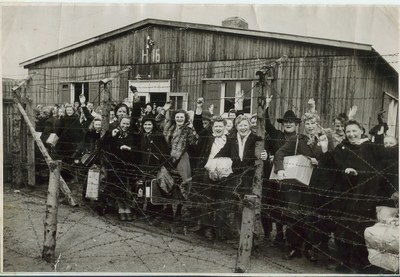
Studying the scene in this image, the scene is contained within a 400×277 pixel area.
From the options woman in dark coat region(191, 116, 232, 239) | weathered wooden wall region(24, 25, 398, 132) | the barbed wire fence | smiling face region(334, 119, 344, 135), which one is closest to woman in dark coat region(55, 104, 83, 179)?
the barbed wire fence

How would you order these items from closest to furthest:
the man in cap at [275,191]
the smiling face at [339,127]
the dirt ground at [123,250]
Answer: the dirt ground at [123,250] → the man in cap at [275,191] → the smiling face at [339,127]

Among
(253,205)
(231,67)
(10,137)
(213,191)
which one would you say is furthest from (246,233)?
(10,137)

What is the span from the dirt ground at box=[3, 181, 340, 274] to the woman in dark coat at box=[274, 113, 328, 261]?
165 mm

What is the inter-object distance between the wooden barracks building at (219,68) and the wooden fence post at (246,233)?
6.02 ft

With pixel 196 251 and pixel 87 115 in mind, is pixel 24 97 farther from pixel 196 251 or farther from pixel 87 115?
pixel 196 251

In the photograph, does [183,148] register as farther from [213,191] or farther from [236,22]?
[236,22]

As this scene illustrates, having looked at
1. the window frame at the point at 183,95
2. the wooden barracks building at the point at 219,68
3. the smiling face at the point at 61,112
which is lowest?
the smiling face at the point at 61,112

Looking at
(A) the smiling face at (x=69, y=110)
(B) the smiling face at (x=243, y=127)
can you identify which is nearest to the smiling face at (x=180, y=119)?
(B) the smiling face at (x=243, y=127)

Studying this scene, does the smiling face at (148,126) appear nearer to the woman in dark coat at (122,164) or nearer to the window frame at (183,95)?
the woman in dark coat at (122,164)

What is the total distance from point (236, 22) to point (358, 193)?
2.20 meters

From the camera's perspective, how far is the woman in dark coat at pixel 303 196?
3158mm

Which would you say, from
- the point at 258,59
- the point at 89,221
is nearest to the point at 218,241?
the point at 89,221

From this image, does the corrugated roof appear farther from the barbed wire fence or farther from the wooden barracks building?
the barbed wire fence

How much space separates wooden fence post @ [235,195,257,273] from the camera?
2843 mm
